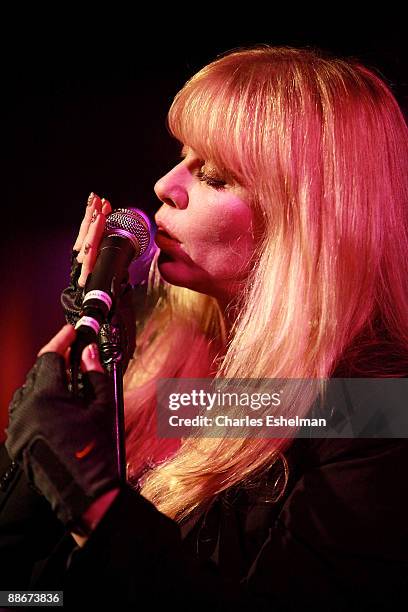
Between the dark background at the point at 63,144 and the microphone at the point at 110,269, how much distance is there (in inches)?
18.5

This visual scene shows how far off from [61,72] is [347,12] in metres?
A: 0.69

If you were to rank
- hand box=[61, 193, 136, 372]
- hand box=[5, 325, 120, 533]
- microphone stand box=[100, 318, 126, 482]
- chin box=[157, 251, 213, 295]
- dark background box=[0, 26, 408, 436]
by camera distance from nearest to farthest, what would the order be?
1. hand box=[5, 325, 120, 533]
2. microphone stand box=[100, 318, 126, 482]
3. hand box=[61, 193, 136, 372]
4. chin box=[157, 251, 213, 295]
5. dark background box=[0, 26, 408, 436]

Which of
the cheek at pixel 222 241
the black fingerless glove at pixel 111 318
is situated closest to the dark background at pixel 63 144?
the black fingerless glove at pixel 111 318

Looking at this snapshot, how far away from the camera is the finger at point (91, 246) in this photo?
104cm

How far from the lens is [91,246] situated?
3.40ft

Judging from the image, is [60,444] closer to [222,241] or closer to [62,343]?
[62,343]

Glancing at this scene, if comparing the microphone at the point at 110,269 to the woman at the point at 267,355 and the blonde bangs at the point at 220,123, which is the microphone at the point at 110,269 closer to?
the woman at the point at 267,355

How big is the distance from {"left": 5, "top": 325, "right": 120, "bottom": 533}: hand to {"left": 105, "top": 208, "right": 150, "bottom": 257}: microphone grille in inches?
11.3

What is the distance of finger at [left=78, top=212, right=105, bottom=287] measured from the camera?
3.40ft

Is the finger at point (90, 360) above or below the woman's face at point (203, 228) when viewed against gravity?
below

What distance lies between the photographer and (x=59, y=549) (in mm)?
1063

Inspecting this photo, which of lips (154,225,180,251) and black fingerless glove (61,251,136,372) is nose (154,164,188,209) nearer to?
lips (154,225,180,251)

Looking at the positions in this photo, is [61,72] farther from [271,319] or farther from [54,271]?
[271,319]

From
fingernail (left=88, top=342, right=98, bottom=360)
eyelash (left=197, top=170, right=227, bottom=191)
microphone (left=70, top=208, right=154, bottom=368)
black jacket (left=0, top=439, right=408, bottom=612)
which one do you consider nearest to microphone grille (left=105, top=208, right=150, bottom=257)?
microphone (left=70, top=208, right=154, bottom=368)
